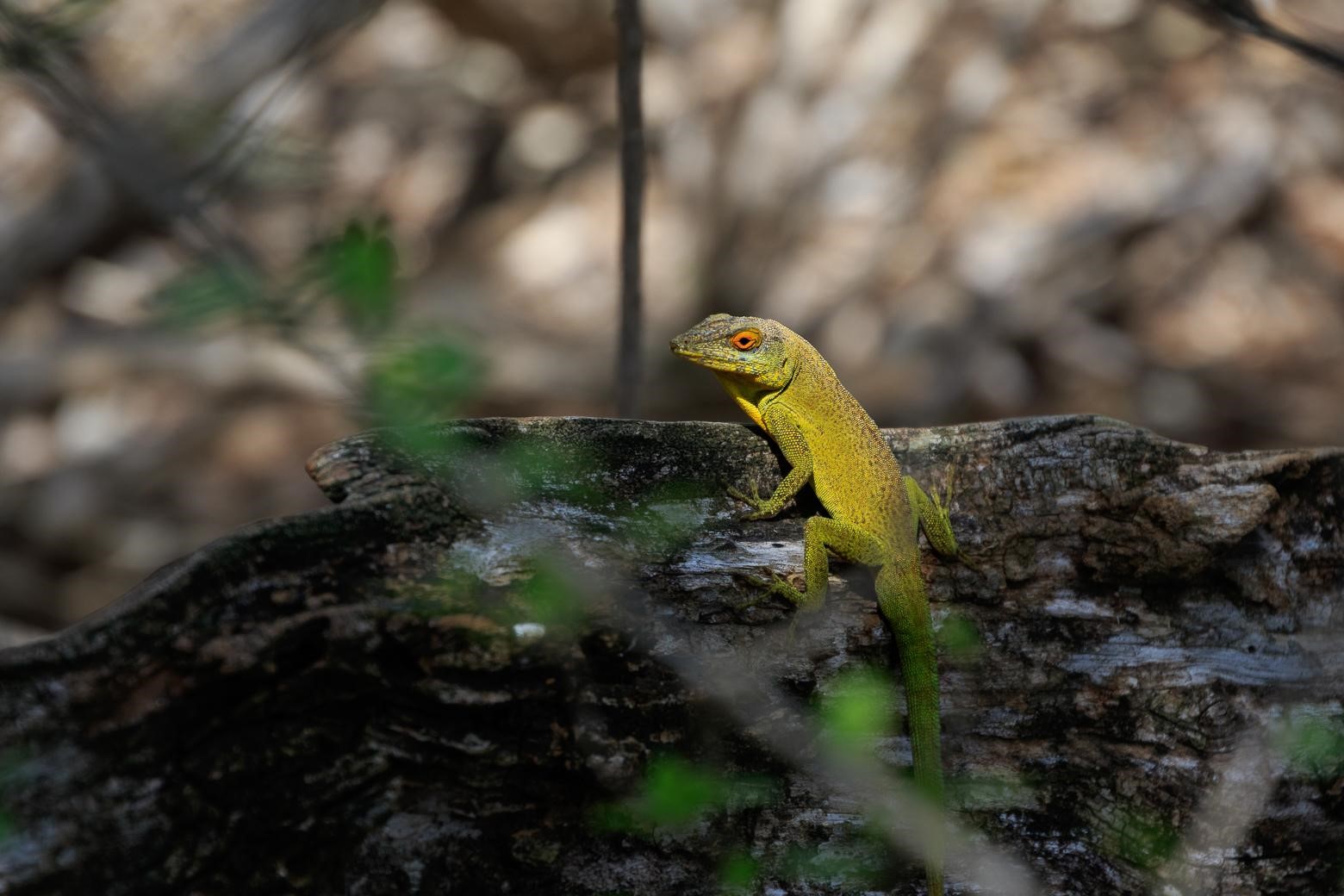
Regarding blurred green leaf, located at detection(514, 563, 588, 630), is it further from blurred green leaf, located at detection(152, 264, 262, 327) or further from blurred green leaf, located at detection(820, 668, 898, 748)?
blurred green leaf, located at detection(152, 264, 262, 327)

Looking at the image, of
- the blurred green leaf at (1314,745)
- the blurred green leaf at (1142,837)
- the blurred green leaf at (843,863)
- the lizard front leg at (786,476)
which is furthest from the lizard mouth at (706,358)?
the blurred green leaf at (1314,745)

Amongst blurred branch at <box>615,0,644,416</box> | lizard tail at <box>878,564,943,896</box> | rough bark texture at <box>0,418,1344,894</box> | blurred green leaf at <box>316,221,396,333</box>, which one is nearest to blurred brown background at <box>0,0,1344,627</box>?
blurred branch at <box>615,0,644,416</box>

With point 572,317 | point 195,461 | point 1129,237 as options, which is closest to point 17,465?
point 195,461

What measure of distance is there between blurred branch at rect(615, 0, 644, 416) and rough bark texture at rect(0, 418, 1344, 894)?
1.35m

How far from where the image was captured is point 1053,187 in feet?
28.0

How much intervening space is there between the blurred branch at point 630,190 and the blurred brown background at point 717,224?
3004mm

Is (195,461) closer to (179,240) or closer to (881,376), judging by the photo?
(881,376)

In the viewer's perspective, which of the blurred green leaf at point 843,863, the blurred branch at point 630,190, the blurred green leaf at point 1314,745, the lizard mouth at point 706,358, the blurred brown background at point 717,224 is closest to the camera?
the blurred green leaf at point 843,863

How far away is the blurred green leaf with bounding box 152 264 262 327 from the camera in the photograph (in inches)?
51.9

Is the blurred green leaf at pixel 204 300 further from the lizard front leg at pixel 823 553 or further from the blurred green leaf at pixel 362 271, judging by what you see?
the lizard front leg at pixel 823 553

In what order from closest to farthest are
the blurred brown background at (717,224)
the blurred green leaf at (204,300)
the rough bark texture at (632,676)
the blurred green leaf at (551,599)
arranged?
the blurred green leaf at (204,300)
the rough bark texture at (632,676)
the blurred green leaf at (551,599)
the blurred brown background at (717,224)

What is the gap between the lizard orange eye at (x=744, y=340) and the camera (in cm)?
355

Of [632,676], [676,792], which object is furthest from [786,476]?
[676,792]

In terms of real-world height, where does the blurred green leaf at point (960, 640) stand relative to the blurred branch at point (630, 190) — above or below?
below
